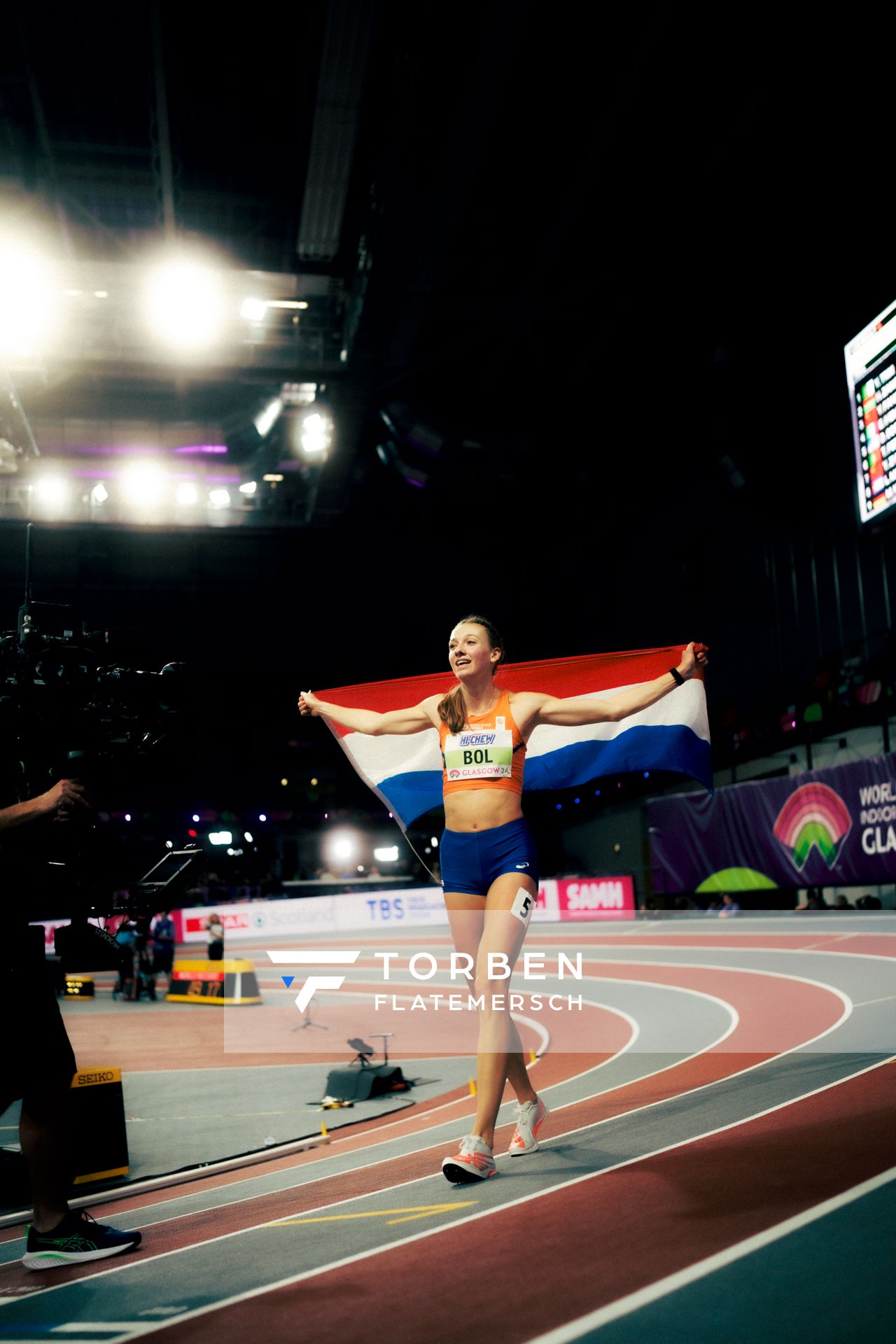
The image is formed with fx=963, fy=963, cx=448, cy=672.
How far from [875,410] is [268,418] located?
2045 centimetres

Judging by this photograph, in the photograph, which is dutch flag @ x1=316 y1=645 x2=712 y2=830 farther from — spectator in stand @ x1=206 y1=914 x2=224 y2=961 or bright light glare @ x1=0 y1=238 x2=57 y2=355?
spectator in stand @ x1=206 y1=914 x2=224 y2=961

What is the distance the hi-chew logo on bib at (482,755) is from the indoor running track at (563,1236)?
1.55 meters

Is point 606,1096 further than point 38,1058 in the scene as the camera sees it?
Yes

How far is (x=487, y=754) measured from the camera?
13.4 feet

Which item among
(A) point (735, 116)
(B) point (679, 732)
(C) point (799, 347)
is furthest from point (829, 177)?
(B) point (679, 732)

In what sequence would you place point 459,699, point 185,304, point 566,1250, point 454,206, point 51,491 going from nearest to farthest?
point 566,1250 → point 459,699 → point 454,206 → point 185,304 → point 51,491

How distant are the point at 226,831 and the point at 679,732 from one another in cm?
3119

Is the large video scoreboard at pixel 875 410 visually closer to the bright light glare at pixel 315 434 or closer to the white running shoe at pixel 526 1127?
the white running shoe at pixel 526 1127

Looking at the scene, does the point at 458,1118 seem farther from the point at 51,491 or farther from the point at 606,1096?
the point at 51,491

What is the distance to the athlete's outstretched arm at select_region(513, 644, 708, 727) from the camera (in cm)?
408

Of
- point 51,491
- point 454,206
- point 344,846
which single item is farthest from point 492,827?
point 344,846

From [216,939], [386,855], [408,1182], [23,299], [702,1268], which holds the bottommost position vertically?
[216,939]

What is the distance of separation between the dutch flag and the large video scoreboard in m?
8.37

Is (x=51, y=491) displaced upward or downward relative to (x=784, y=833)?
upward
